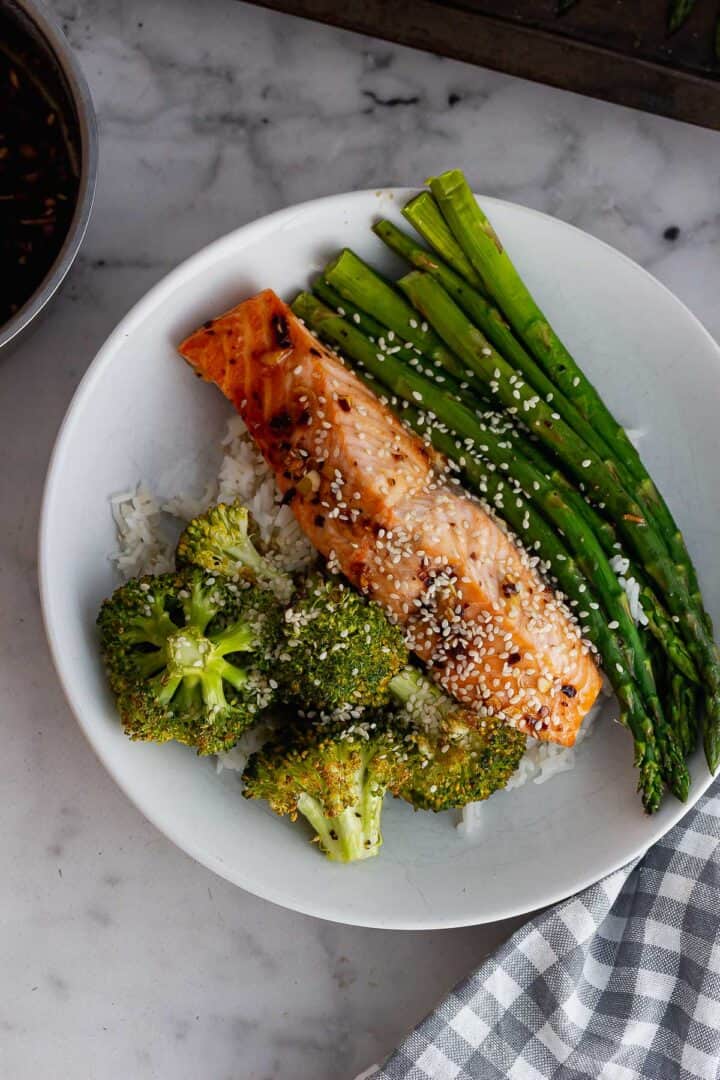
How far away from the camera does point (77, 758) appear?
A: 130 inches

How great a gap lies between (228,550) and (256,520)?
19cm

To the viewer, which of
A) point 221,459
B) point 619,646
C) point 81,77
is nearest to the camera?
point 81,77

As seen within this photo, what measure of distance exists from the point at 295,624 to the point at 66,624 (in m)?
0.60

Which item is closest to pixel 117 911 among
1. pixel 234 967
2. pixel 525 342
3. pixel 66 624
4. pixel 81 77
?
pixel 234 967

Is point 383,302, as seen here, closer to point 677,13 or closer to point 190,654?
point 190,654

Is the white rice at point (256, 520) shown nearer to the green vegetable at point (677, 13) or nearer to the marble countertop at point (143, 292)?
the marble countertop at point (143, 292)

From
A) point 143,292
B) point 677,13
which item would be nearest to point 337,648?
point 143,292

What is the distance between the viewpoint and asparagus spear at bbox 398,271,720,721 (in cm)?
296

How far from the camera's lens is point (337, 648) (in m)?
2.77

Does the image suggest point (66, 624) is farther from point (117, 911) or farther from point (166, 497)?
point (117, 911)

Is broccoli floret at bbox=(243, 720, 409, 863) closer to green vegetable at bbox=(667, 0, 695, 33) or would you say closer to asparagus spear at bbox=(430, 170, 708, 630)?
asparagus spear at bbox=(430, 170, 708, 630)

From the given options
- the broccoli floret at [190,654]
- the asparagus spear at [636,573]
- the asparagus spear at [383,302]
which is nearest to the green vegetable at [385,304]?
the asparagus spear at [383,302]

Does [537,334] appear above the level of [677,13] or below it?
below

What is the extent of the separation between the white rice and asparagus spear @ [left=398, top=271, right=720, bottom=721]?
0.37 meters
